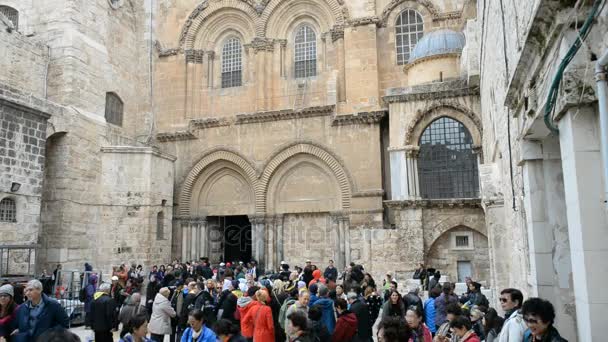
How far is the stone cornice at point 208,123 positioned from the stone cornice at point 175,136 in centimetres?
41

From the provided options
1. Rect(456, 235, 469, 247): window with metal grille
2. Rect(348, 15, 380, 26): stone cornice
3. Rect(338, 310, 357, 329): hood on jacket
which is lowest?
Rect(338, 310, 357, 329): hood on jacket

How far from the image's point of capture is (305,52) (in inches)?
865

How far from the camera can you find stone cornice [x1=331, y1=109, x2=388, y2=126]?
18859mm

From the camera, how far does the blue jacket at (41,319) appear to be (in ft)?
18.3

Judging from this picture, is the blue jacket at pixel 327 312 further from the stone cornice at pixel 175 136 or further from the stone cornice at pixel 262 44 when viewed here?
the stone cornice at pixel 262 44

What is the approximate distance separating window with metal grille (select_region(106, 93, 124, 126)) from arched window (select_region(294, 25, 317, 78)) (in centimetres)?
792

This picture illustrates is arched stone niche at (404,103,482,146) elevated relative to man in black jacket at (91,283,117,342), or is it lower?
elevated

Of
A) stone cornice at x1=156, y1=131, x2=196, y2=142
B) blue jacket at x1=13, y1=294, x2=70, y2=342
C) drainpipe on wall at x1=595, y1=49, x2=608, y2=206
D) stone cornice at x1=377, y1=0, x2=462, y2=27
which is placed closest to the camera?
drainpipe on wall at x1=595, y1=49, x2=608, y2=206

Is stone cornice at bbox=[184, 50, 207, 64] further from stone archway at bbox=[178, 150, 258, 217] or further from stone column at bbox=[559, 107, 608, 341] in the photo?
stone column at bbox=[559, 107, 608, 341]

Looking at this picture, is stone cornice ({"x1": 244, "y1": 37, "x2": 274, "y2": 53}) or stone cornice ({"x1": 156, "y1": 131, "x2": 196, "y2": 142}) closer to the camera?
stone cornice ({"x1": 156, "y1": 131, "x2": 196, "y2": 142})

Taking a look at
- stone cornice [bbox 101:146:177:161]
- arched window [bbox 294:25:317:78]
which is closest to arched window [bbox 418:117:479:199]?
arched window [bbox 294:25:317:78]

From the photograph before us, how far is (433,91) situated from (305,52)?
715 centimetres

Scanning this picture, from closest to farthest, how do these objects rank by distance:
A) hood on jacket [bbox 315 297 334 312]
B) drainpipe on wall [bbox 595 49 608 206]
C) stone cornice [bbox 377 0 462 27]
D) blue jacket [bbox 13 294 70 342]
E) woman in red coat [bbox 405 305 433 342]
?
drainpipe on wall [bbox 595 49 608 206] → woman in red coat [bbox 405 305 433 342] → blue jacket [bbox 13 294 70 342] → hood on jacket [bbox 315 297 334 312] → stone cornice [bbox 377 0 462 27]

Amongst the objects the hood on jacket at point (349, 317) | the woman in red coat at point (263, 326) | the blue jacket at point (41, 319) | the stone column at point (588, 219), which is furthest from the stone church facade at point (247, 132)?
the blue jacket at point (41, 319)
